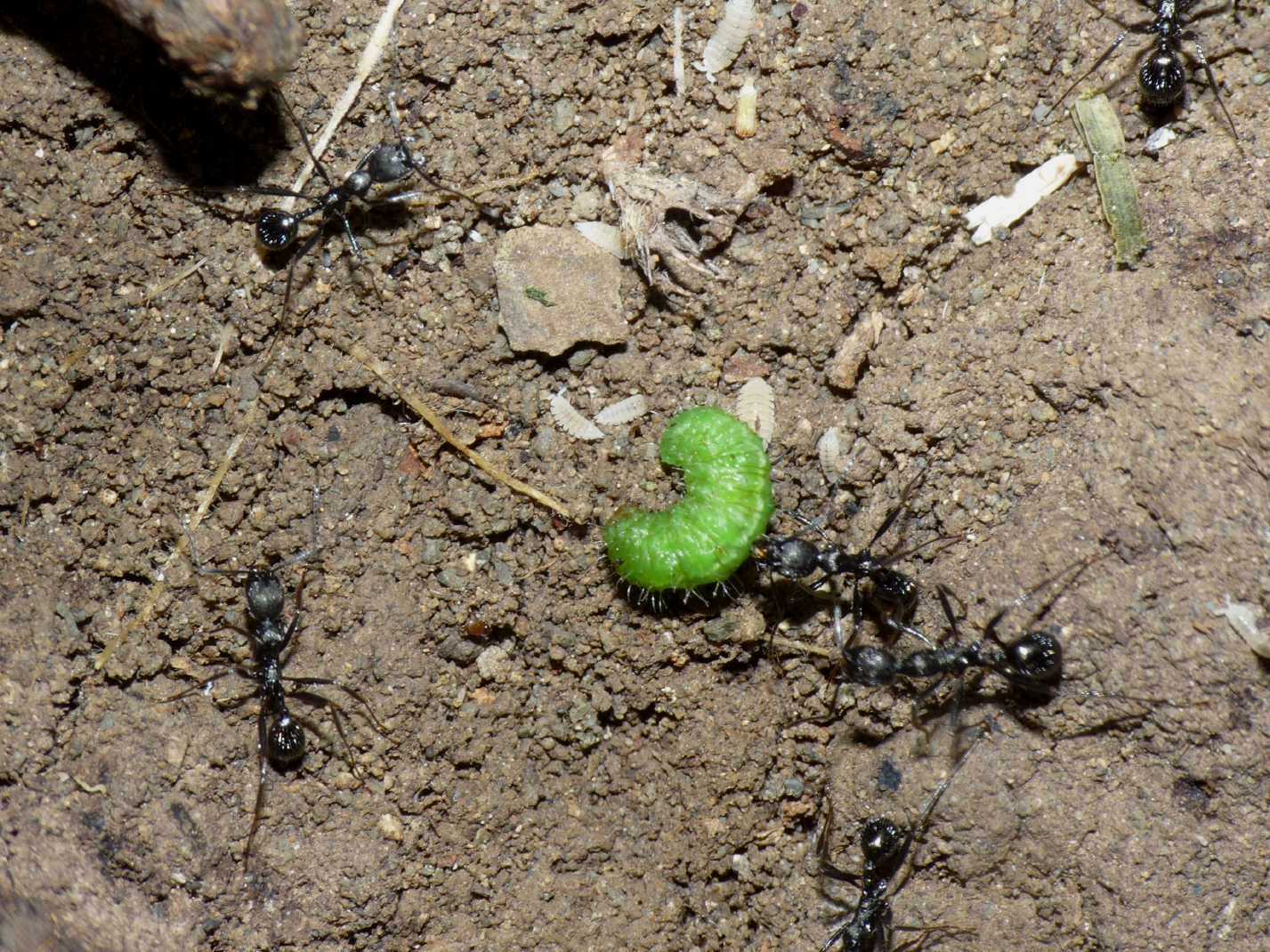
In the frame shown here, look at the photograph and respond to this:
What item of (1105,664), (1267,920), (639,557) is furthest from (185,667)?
(1267,920)

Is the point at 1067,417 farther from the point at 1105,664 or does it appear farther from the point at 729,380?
the point at 729,380

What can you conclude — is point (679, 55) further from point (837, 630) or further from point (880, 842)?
point (880, 842)

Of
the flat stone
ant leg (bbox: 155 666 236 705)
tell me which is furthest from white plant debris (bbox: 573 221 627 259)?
ant leg (bbox: 155 666 236 705)

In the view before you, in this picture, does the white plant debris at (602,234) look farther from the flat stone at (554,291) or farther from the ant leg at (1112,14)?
the ant leg at (1112,14)

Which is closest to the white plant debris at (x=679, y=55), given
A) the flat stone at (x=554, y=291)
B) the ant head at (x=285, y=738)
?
the flat stone at (x=554, y=291)

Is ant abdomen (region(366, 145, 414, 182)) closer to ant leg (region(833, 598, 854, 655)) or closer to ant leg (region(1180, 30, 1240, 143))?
ant leg (region(833, 598, 854, 655))

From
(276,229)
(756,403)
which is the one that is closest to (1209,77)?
(756,403)
